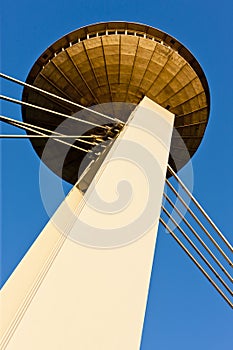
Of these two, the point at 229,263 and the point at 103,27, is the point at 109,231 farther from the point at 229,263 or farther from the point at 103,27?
the point at 103,27

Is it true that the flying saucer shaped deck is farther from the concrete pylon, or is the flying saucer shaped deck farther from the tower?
the concrete pylon

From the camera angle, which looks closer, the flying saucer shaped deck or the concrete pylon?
the concrete pylon

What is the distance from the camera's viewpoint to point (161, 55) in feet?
42.1

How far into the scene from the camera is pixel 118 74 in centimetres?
1298

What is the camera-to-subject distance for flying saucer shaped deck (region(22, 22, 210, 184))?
1284cm

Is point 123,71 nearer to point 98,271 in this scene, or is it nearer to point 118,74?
point 118,74

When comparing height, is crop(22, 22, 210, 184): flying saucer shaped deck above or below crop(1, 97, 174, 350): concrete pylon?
above

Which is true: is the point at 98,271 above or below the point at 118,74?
below

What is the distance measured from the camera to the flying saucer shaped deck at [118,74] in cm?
1284

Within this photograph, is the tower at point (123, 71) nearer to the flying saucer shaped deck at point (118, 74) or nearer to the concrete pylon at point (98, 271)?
the flying saucer shaped deck at point (118, 74)

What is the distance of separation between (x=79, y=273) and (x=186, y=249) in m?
5.54

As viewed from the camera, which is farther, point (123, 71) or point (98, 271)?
point (123, 71)

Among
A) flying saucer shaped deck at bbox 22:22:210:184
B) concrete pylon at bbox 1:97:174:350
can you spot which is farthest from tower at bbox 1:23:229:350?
concrete pylon at bbox 1:97:174:350

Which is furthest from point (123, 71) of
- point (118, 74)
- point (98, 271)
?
point (98, 271)
